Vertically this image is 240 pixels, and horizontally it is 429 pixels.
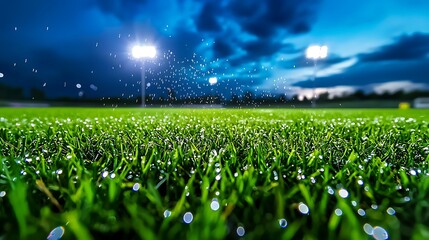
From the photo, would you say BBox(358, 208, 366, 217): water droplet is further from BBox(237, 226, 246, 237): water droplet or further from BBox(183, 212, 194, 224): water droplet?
BBox(183, 212, 194, 224): water droplet

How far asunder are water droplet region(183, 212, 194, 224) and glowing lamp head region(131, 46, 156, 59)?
4671 centimetres

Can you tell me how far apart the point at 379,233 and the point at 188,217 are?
50 cm

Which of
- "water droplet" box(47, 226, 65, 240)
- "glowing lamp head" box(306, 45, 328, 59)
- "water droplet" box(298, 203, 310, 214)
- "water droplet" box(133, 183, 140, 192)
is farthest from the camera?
Result: "glowing lamp head" box(306, 45, 328, 59)

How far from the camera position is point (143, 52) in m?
46.9

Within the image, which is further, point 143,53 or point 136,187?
point 143,53

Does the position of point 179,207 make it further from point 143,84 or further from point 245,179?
point 143,84

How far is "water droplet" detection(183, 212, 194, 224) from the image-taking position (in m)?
0.93

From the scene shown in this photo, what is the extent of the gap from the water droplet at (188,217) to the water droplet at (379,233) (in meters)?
0.47

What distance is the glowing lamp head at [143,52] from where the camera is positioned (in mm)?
46125

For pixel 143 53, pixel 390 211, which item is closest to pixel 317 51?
pixel 143 53

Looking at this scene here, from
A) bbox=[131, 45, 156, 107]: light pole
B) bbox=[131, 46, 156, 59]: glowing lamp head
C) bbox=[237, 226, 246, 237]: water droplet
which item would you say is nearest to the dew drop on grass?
bbox=[237, 226, 246, 237]: water droplet

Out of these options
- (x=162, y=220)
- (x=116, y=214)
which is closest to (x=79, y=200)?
(x=116, y=214)

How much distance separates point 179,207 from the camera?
1014 mm

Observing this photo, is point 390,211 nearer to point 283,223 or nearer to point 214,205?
point 283,223
